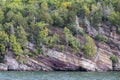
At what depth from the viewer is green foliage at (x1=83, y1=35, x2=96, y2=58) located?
14375 cm

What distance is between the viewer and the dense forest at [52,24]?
147500 millimetres

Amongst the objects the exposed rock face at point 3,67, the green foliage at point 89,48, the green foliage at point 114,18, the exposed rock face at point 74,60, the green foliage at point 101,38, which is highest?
the green foliage at point 114,18

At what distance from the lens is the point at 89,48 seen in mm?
144625

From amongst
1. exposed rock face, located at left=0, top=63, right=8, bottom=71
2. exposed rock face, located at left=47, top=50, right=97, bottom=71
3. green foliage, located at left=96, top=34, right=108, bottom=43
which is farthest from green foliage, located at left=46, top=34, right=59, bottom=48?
exposed rock face, located at left=0, top=63, right=8, bottom=71

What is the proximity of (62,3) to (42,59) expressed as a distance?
1335 inches

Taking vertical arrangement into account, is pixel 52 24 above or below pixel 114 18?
below

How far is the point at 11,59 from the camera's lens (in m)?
142

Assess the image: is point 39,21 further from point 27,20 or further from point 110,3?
point 110,3

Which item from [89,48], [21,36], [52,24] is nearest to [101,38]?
[89,48]

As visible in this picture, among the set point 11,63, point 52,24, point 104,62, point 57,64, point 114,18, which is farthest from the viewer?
point 114,18

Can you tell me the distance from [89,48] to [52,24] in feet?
63.8

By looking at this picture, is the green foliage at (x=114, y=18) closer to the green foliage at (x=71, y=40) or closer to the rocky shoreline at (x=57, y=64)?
the green foliage at (x=71, y=40)

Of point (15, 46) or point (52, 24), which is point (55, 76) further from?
point (52, 24)

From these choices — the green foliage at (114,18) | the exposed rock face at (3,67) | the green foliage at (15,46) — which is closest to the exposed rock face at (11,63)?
the exposed rock face at (3,67)
